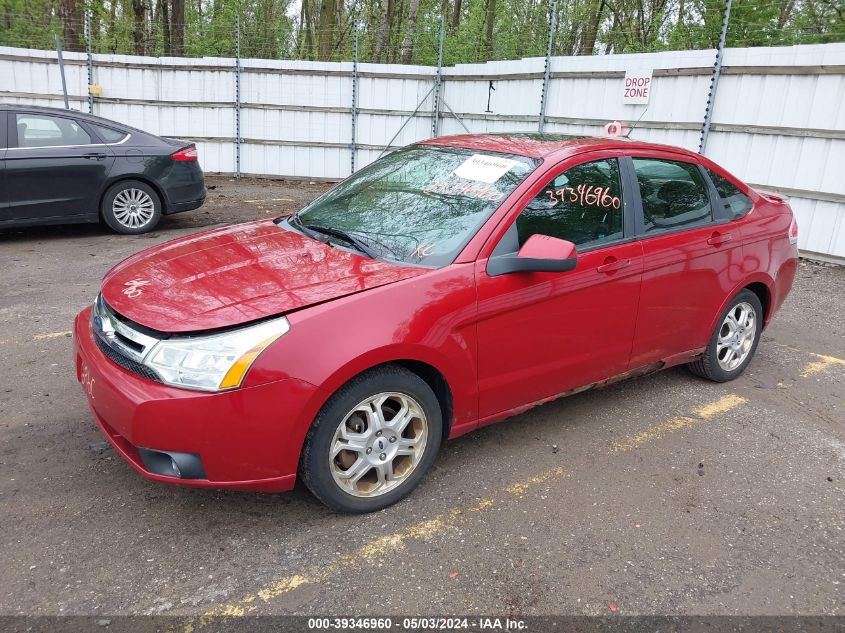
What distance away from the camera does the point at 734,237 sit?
4293mm

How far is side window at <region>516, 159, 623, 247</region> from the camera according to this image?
11.1ft

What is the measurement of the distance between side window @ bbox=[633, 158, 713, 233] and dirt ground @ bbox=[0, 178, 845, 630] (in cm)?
117

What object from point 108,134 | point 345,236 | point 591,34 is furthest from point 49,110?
point 591,34

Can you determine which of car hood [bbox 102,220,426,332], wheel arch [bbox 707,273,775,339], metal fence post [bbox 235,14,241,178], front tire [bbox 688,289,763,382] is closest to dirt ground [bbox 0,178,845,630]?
front tire [bbox 688,289,763,382]

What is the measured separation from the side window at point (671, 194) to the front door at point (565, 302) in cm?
21

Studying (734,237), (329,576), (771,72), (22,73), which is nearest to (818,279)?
(771,72)

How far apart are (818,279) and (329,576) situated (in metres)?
7.23

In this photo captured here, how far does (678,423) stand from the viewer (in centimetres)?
411

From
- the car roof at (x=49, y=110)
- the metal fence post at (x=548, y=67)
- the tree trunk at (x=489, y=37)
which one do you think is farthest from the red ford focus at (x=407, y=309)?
the tree trunk at (x=489, y=37)

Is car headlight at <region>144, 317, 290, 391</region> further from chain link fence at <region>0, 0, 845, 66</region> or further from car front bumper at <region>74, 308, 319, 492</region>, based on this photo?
chain link fence at <region>0, 0, 845, 66</region>

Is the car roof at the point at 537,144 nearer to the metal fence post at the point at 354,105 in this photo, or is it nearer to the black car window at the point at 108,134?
the black car window at the point at 108,134

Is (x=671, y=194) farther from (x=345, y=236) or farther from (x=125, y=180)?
(x=125, y=180)

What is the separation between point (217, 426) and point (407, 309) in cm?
90

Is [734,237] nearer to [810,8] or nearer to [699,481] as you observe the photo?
[699,481]
